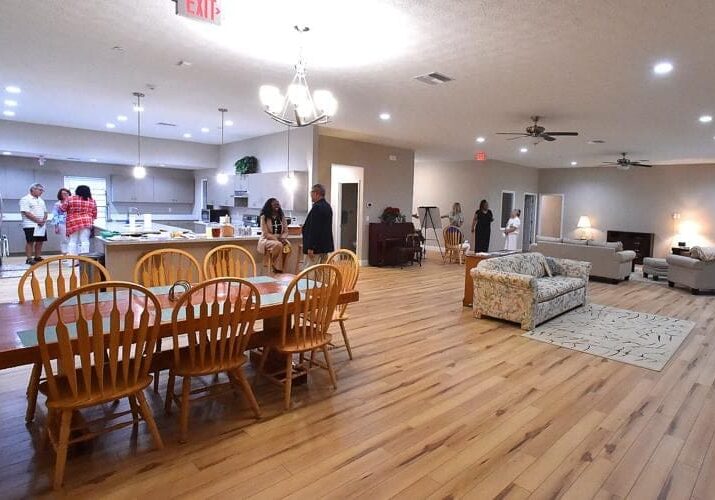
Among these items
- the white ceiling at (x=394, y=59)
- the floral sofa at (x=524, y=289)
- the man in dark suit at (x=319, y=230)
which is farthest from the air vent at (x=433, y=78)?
the floral sofa at (x=524, y=289)

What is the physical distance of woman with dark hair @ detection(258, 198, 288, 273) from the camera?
5.29 m

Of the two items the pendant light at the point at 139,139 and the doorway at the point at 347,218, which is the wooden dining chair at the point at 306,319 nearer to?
the pendant light at the point at 139,139

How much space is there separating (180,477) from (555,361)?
10.5 ft

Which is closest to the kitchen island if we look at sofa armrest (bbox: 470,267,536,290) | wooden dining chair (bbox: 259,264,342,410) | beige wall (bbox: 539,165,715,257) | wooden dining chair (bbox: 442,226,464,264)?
wooden dining chair (bbox: 259,264,342,410)

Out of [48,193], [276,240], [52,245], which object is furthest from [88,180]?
[276,240]

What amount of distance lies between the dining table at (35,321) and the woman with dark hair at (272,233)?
5.85ft

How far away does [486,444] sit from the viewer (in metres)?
2.47

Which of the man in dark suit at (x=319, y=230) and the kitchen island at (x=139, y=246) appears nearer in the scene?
the kitchen island at (x=139, y=246)

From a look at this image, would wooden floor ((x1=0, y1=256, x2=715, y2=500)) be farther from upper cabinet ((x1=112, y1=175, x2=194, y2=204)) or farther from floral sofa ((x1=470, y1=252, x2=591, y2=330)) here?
upper cabinet ((x1=112, y1=175, x2=194, y2=204))

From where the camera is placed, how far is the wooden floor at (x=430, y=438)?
208 centimetres

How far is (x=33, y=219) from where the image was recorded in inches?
303

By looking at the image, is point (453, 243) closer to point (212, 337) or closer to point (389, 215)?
point (389, 215)

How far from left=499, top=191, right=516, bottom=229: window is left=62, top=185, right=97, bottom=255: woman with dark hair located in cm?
1012

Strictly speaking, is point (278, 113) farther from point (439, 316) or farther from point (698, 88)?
point (698, 88)
